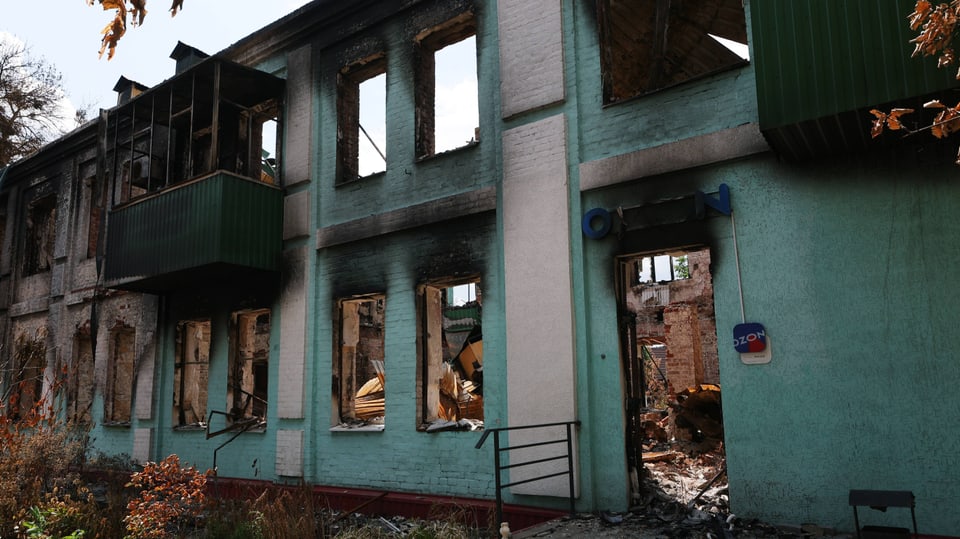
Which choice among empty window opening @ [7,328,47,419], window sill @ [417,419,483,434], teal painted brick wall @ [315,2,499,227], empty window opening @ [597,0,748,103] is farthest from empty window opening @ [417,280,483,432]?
empty window opening @ [7,328,47,419]

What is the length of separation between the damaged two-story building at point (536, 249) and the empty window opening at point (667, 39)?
57mm

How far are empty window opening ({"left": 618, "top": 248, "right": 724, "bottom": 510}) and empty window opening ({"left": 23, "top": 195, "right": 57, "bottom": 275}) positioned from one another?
47.9 feet

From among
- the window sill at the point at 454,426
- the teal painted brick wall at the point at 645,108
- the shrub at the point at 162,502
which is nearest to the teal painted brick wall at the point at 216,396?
the shrub at the point at 162,502

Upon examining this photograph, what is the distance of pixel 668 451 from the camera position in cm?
1038

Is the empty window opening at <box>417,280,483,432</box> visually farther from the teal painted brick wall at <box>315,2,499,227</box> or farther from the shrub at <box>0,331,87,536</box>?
the shrub at <box>0,331,87,536</box>

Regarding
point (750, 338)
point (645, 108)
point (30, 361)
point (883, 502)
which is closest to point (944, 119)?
point (883, 502)

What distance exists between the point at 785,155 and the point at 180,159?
1131cm

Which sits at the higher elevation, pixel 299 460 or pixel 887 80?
pixel 887 80

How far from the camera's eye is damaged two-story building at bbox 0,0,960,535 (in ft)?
18.7

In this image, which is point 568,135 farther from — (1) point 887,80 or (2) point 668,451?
(2) point 668,451

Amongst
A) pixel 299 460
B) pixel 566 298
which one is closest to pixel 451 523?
pixel 566 298

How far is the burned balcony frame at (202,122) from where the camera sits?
36.1ft

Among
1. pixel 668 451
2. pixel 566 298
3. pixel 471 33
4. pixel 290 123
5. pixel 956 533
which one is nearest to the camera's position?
pixel 956 533

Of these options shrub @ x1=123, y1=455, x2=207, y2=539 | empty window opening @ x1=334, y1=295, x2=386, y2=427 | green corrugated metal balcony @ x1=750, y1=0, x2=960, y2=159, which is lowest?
shrub @ x1=123, y1=455, x2=207, y2=539
